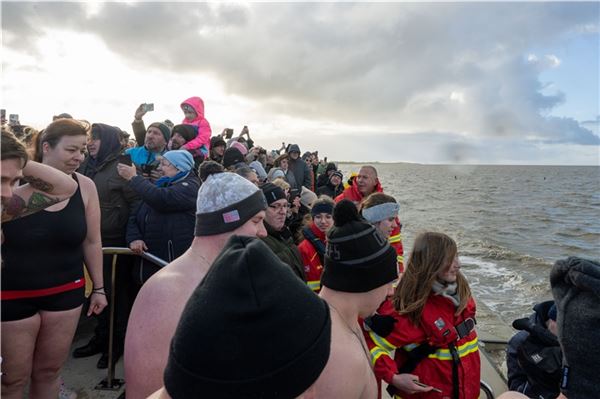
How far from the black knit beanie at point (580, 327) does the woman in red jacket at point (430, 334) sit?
3.32 feet

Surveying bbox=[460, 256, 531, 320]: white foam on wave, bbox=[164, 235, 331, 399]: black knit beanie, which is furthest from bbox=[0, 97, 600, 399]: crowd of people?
bbox=[460, 256, 531, 320]: white foam on wave

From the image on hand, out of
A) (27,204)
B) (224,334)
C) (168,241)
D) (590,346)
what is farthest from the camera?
(168,241)

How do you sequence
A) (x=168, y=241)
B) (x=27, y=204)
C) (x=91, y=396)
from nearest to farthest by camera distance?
(x=27, y=204)
(x=91, y=396)
(x=168, y=241)

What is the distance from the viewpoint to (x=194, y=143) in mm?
5625

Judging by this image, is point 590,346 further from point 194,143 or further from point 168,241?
point 194,143

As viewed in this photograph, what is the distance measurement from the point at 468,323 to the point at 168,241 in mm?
2817

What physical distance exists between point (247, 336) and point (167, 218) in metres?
3.14

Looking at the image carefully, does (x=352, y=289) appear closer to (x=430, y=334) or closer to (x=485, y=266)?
(x=430, y=334)

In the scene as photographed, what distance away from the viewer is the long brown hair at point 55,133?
9.64ft

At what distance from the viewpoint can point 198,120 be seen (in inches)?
239

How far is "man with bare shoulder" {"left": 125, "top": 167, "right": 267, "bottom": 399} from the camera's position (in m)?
1.71

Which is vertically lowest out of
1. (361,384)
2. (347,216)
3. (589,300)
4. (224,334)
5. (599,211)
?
(599,211)

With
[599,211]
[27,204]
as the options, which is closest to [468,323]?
[27,204]

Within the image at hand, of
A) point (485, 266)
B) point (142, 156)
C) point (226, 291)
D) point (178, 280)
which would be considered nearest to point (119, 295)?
point (142, 156)
